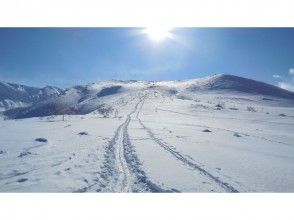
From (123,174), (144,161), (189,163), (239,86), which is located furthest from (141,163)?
(239,86)

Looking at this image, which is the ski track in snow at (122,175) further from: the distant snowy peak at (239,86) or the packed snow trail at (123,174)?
Answer: the distant snowy peak at (239,86)

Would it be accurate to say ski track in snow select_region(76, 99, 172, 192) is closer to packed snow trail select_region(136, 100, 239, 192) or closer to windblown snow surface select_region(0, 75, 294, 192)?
windblown snow surface select_region(0, 75, 294, 192)

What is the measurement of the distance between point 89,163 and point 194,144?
5454 millimetres

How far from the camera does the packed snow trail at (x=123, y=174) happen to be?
368 inches

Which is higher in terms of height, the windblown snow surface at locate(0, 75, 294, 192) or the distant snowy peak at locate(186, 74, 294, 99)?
the distant snowy peak at locate(186, 74, 294, 99)

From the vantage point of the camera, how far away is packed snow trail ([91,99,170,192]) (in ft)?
30.7

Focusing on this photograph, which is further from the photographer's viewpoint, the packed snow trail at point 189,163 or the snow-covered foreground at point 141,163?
the packed snow trail at point 189,163

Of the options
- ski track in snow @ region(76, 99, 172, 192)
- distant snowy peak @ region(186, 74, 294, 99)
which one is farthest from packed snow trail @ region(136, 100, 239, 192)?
distant snowy peak @ region(186, 74, 294, 99)

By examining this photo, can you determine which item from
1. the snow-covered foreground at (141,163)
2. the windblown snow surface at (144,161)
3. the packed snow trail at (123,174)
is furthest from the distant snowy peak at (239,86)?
the packed snow trail at (123,174)

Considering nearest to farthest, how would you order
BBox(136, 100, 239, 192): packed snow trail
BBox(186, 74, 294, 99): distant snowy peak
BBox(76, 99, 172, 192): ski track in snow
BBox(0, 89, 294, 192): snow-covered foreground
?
BBox(76, 99, 172, 192): ski track in snow → BBox(0, 89, 294, 192): snow-covered foreground → BBox(136, 100, 239, 192): packed snow trail → BBox(186, 74, 294, 99): distant snowy peak
